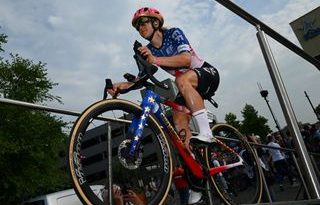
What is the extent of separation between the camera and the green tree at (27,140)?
22.4m

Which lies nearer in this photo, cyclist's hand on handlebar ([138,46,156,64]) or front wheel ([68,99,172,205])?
front wheel ([68,99,172,205])

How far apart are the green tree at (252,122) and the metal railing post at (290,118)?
50468 mm

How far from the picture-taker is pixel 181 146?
3174 millimetres

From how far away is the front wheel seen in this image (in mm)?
2301

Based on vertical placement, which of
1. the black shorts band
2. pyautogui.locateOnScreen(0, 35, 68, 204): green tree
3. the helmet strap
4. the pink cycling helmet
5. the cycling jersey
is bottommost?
the black shorts band

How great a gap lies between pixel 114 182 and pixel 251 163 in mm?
1833

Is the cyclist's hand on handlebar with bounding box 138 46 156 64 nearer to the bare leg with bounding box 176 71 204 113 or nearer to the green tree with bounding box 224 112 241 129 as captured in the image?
the bare leg with bounding box 176 71 204 113

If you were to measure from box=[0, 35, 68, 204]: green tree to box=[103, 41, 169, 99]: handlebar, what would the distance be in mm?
20130

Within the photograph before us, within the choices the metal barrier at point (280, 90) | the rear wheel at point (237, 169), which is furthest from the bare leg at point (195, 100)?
the metal barrier at point (280, 90)

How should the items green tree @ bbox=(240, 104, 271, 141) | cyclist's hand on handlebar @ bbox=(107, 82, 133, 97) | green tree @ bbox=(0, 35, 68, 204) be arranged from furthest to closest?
1. green tree @ bbox=(240, 104, 271, 141)
2. green tree @ bbox=(0, 35, 68, 204)
3. cyclist's hand on handlebar @ bbox=(107, 82, 133, 97)

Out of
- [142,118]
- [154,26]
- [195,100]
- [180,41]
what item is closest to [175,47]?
[180,41]

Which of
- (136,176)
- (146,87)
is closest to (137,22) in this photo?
(146,87)

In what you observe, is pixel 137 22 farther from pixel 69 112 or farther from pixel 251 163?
pixel 251 163

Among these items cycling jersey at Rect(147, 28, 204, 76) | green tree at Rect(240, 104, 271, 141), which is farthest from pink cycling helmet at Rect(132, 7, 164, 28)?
green tree at Rect(240, 104, 271, 141)
